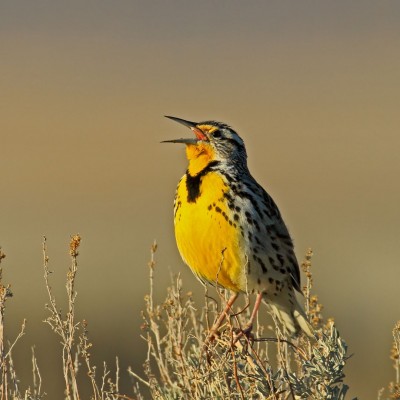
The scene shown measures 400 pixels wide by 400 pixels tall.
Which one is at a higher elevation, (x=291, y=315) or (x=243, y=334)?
(x=291, y=315)

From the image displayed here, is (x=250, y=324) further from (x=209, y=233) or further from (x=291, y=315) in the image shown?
(x=291, y=315)

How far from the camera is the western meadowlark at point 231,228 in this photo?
5.54 m

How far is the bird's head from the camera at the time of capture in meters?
5.89

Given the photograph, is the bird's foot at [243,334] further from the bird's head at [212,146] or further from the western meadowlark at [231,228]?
the bird's head at [212,146]

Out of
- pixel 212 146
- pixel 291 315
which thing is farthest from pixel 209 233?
pixel 291 315

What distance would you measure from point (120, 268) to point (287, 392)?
1133 centimetres

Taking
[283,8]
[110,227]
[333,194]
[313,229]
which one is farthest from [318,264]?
[283,8]

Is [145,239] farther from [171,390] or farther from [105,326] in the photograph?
[171,390]

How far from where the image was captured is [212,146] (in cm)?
594

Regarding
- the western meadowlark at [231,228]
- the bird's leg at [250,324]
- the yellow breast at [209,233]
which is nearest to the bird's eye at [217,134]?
the western meadowlark at [231,228]

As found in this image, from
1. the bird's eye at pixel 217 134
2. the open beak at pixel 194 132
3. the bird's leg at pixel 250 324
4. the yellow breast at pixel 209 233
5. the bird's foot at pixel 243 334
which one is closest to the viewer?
the bird's foot at pixel 243 334

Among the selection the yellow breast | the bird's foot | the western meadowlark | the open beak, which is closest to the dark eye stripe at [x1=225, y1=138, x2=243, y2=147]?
the western meadowlark

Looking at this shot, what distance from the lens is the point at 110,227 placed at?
21.6 meters

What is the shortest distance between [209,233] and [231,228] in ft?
0.34
